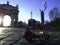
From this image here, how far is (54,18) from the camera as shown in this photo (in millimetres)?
105000

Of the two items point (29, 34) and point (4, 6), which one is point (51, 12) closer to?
point (4, 6)

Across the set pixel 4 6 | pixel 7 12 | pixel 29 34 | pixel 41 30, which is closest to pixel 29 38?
pixel 29 34

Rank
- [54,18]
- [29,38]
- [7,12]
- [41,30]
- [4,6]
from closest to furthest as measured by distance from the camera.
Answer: [29,38]
[41,30]
[54,18]
[7,12]
[4,6]

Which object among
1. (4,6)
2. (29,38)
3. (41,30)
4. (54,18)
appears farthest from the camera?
(4,6)

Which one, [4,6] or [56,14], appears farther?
[4,6]

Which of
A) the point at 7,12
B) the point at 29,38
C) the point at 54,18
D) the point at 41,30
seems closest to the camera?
the point at 29,38

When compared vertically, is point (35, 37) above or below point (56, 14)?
below

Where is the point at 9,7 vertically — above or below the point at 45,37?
above

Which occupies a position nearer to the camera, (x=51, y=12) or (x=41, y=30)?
(x=41, y=30)

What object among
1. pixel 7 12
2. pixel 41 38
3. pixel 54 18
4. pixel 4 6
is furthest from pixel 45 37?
Answer: pixel 4 6

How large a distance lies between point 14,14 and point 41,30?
9823 centimetres

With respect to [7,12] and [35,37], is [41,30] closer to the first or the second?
[35,37]

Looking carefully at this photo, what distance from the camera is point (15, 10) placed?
130 metres

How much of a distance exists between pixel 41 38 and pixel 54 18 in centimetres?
7783
